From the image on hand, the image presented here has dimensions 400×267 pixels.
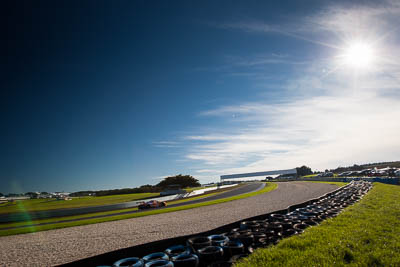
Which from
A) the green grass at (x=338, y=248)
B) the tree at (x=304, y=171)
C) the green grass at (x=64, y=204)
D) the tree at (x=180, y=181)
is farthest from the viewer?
the tree at (x=304, y=171)

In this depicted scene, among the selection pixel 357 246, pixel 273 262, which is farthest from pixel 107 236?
pixel 357 246

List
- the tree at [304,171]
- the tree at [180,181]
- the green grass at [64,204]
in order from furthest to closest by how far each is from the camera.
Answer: the tree at [304,171], the tree at [180,181], the green grass at [64,204]

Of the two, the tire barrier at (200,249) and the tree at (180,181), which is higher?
the tree at (180,181)

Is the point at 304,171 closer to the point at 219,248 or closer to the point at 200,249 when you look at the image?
the point at 219,248

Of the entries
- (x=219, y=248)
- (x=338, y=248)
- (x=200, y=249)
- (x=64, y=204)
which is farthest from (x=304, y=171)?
(x=200, y=249)

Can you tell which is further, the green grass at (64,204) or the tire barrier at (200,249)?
the green grass at (64,204)

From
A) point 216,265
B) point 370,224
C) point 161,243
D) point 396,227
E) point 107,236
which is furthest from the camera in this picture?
point 107,236

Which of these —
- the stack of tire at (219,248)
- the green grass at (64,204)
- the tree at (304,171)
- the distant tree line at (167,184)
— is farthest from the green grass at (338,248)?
the tree at (304,171)

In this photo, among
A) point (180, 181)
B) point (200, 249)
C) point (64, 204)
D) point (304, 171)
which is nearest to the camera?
point (200, 249)

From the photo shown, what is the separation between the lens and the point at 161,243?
6.05 meters

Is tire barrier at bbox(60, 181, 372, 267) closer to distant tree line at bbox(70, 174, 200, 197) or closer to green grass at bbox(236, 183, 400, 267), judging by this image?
green grass at bbox(236, 183, 400, 267)

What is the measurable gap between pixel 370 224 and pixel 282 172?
101m

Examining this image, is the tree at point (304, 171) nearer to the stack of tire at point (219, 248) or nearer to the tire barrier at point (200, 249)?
the stack of tire at point (219, 248)

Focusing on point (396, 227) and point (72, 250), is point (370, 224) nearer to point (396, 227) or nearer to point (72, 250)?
point (396, 227)
